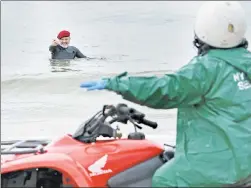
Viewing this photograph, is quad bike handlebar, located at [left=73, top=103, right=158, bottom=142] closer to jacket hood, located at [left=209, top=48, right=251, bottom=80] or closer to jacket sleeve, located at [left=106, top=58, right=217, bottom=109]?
jacket sleeve, located at [left=106, top=58, right=217, bottom=109]

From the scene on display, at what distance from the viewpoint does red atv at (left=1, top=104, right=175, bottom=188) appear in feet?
12.0

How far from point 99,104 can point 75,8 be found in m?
17.7

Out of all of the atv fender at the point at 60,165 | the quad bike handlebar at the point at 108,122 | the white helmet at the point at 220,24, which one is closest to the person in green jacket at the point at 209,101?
the white helmet at the point at 220,24

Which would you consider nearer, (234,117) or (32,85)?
(234,117)

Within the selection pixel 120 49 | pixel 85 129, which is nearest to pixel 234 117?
pixel 85 129

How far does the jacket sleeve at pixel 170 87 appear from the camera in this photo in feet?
11.4

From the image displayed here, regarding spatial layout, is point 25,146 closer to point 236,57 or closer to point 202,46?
point 202,46

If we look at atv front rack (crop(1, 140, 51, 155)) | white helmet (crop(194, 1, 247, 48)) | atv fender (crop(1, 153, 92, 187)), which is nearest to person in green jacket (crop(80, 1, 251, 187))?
white helmet (crop(194, 1, 247, 48))

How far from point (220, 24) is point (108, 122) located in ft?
2.76

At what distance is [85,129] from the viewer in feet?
12.6

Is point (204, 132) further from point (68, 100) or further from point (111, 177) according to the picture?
point (68, 100)

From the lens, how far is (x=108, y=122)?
3795mm

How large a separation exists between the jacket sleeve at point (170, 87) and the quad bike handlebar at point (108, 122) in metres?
0.21

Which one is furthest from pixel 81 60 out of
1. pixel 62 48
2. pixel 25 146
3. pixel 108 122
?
pixel 108 122
